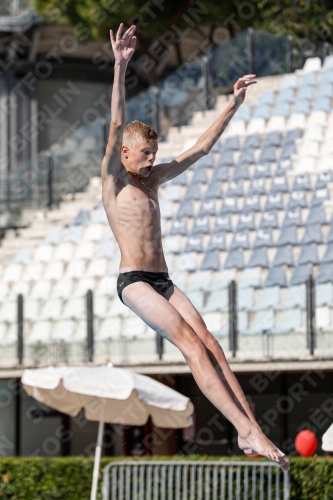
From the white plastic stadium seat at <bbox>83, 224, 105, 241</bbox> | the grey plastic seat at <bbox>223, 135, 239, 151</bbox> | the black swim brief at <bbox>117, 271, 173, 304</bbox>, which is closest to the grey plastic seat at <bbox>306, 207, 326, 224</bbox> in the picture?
the grey plastic seat at <bbox>223, 135, 239, 151</bbox>

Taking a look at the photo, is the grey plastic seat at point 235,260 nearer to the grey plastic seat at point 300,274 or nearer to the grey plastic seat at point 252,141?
the grey plastic seat at point 300,274

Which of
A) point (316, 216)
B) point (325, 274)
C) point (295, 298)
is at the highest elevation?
point (316, 216)

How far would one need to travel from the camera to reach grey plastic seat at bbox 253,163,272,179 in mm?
22750

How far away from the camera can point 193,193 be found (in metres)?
23.4

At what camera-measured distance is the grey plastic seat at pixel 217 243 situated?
70.3 ft

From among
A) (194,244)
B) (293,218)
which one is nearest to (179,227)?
(194,244)

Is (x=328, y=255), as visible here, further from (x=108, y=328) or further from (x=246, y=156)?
(x=246, y=156)

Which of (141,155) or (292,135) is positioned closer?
(141,155)

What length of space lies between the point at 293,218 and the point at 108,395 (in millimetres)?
6667

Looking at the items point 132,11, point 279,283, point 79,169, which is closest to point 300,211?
point 279,283

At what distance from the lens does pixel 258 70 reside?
84.9 feet

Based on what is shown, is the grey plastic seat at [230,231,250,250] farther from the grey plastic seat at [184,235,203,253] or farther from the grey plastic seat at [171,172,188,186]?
the grey plastic seat at [171,172,188,186]

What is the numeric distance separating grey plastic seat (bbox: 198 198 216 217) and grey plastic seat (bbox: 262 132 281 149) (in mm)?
1906

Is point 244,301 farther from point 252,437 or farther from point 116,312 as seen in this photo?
point 252,437
